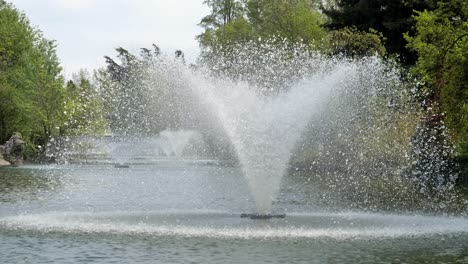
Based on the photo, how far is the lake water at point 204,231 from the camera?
18312mm

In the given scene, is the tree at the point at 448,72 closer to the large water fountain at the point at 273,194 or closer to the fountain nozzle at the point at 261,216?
the large water fountain at the point at 273,194

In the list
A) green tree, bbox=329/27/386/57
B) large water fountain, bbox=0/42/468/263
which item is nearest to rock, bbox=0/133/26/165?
large water fountain, bbox=0/42/468/263

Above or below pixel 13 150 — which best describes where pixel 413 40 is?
above

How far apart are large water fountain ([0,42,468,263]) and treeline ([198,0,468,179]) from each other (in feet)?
6.20

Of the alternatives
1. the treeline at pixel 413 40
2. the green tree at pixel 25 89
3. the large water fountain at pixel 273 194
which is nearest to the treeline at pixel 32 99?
the green tree at pixel 25 89

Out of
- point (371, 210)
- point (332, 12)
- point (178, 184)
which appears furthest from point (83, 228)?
point (332, 12)

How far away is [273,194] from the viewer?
36.0m

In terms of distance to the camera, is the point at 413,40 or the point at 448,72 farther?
the point at 413,40

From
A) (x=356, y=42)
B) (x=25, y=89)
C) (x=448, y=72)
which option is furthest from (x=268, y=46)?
(x=448, y=72)

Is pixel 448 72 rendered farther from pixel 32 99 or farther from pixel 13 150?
pixel 32 99

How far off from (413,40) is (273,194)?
1953 centimetres

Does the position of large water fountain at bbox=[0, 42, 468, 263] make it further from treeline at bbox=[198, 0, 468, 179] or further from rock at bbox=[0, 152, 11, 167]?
rock at bbox=[0, 152, 11, 167]

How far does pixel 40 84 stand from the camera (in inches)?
3056

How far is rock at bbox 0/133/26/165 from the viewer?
68750 mm
